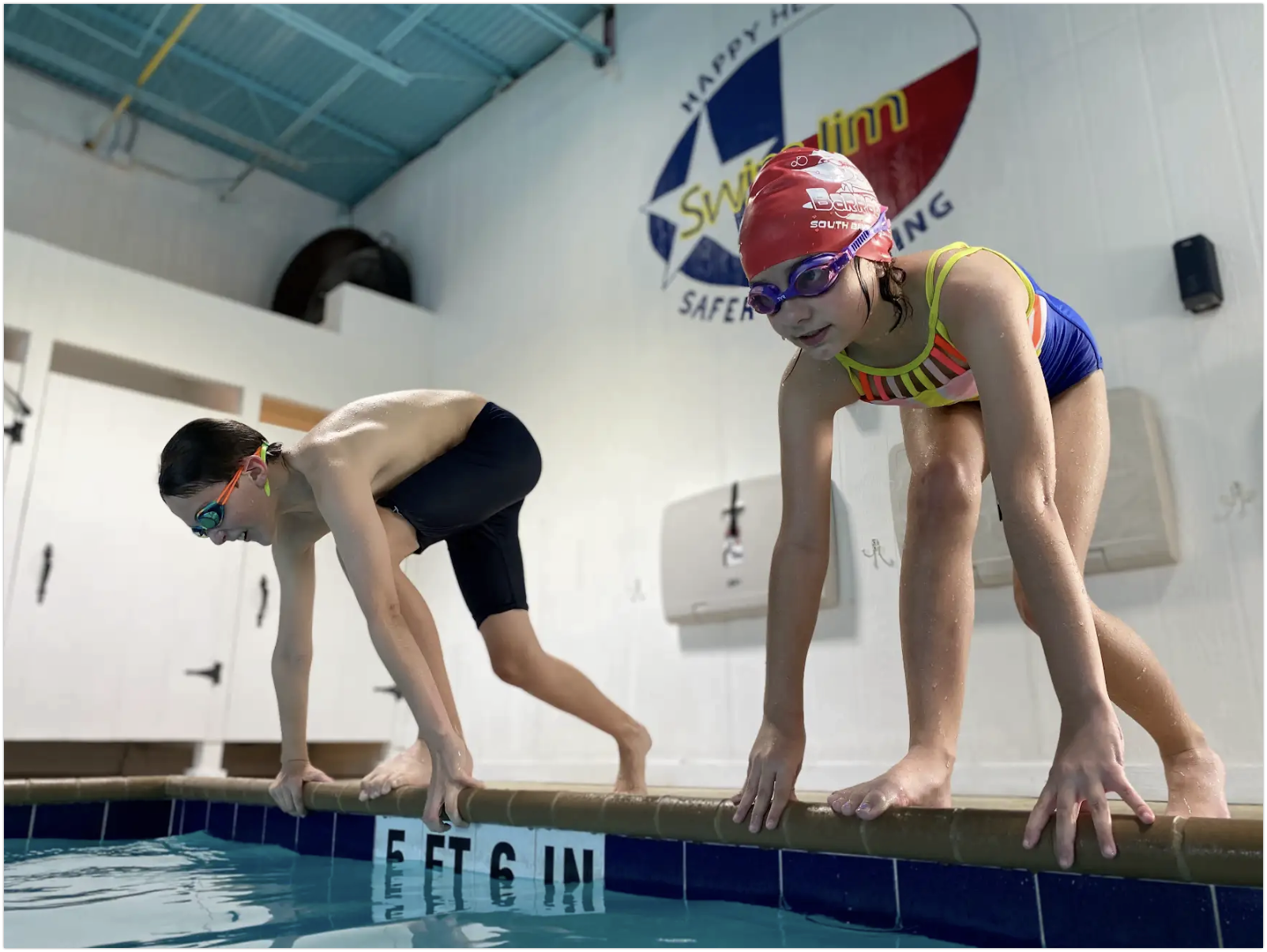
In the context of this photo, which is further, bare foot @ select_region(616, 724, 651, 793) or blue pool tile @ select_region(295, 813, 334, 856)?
bare foot @ select_region(616, 724, 651, 793)

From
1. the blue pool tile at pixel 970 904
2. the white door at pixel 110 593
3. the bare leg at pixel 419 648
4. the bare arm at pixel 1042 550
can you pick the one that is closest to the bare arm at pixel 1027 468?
the bare arm at pixel 1042 550

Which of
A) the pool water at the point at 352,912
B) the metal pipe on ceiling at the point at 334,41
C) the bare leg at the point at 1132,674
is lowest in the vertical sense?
the pool water at the point at 352,912

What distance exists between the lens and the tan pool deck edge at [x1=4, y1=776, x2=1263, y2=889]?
0.89m

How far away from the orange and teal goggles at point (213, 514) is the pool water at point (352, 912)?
659mm

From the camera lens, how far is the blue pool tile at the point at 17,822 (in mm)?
2475

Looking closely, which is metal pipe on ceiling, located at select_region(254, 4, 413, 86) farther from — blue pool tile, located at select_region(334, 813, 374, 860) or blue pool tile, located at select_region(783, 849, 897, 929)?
blue pool tile, located at select_region(783, 849, 897, 929)

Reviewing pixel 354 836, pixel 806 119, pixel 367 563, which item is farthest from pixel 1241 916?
pixel 806 119

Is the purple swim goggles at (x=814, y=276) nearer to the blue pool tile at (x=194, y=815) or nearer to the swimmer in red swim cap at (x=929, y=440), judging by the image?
the swimmer in red swim cap at (x=929, y=440)

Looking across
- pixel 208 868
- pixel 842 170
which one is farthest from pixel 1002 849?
pixel 208 868

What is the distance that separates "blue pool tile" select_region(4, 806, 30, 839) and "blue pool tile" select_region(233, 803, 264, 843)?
1.81 feet

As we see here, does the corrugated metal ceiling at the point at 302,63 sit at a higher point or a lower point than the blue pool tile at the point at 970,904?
higher

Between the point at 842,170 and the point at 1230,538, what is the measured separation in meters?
1.96

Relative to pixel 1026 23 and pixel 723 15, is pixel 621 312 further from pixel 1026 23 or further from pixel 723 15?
pixel 1026 23

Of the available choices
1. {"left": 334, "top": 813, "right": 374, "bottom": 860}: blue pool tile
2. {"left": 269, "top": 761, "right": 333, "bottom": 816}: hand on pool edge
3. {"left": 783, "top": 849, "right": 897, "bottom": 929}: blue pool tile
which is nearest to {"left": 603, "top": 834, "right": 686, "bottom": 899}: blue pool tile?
{"left": 783, "top": 849, "right": 897, "bottom": 929}: blue pool tile
